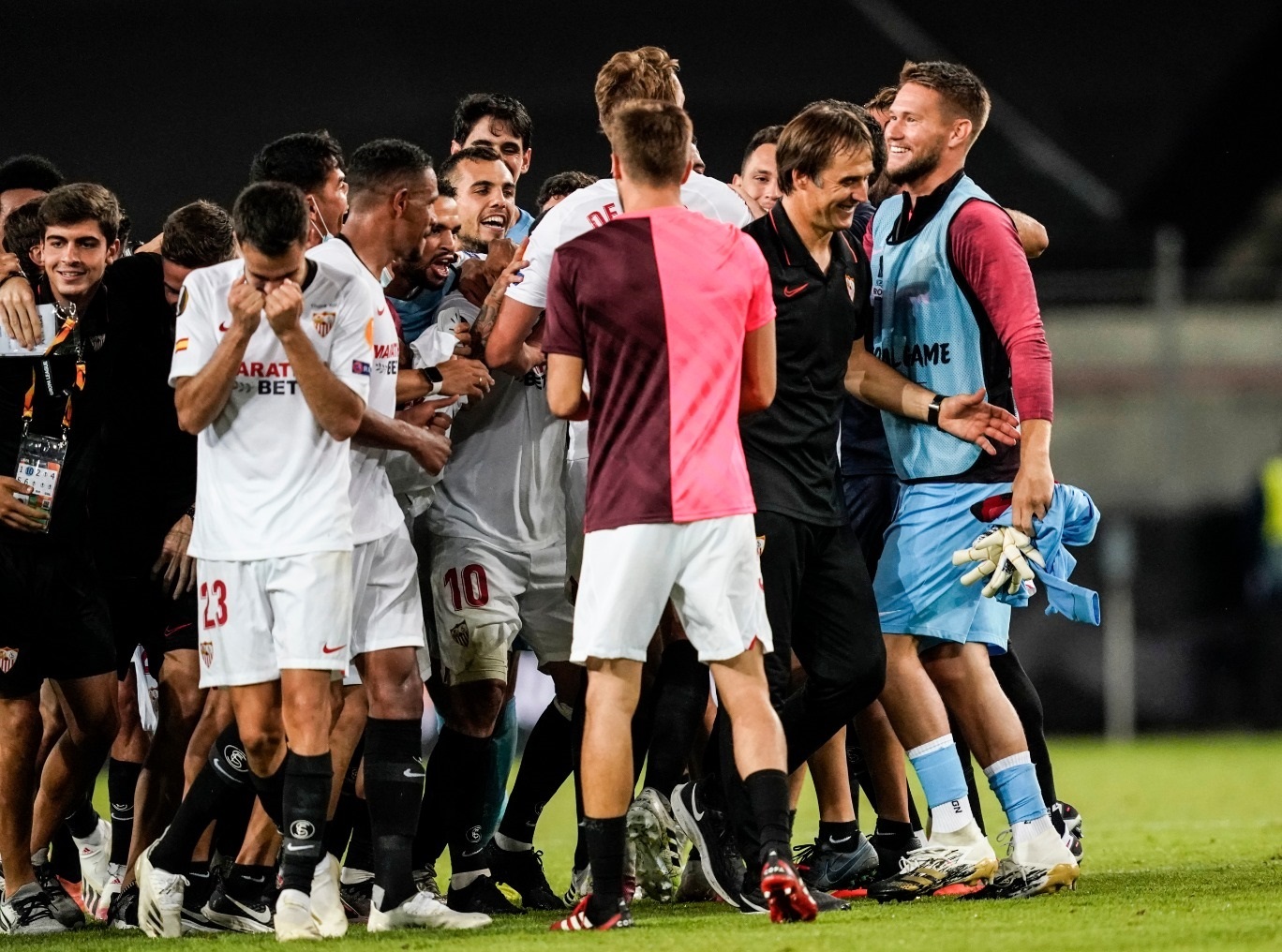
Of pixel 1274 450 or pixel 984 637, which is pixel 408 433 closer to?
pixel 984 637

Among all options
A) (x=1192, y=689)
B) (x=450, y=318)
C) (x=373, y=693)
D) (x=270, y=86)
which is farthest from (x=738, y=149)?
(x=373, y=693)

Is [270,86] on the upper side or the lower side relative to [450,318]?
upper

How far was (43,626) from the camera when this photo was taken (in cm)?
630

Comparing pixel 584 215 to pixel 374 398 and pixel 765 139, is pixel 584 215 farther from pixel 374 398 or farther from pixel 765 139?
pixel 765 139

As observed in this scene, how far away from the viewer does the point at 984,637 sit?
20.6 feet

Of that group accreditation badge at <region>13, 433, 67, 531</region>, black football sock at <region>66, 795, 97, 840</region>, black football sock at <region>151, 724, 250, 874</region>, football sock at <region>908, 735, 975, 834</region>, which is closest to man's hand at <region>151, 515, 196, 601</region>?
accreditation badge at <region>13, 433, 67, 531</region>

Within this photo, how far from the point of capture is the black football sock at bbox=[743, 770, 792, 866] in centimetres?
515

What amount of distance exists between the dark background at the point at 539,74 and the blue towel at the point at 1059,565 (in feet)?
32.8

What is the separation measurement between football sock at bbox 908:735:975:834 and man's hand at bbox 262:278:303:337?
8.69 ft

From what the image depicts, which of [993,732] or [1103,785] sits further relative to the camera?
[1103,785]

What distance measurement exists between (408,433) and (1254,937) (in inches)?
119

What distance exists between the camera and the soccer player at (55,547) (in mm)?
6207

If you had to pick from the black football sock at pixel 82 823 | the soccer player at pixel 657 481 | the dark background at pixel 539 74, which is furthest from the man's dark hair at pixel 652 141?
the dark background at pixel 539 74

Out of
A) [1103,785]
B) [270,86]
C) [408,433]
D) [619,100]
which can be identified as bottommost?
[1103,785]
